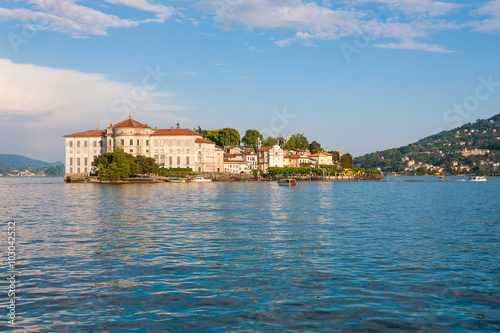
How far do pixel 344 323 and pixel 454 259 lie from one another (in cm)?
833

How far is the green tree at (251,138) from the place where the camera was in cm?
18000

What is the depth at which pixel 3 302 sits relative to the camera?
10.0m

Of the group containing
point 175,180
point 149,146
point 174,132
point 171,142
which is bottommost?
point 175,180

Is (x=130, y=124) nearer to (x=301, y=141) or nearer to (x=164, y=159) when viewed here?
(x=164, y=159)

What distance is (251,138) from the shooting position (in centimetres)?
18025

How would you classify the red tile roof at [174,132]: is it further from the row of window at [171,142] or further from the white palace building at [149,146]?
the row of window at [171,142]

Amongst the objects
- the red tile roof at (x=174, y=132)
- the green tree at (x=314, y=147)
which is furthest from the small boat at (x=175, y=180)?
the green tree at (x=314, y=147)

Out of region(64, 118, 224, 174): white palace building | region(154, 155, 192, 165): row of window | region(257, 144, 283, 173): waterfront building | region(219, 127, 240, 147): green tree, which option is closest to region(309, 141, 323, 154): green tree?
region(257, 144, 283, 173): waterfront building

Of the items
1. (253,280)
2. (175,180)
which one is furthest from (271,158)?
(253,280)

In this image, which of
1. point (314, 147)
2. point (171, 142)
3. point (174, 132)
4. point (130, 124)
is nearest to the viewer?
point (130, 124)

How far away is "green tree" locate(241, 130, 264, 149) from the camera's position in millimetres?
180000

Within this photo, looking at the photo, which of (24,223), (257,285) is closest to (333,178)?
(24,223)

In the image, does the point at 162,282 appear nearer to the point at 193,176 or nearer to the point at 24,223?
the point at 24,223

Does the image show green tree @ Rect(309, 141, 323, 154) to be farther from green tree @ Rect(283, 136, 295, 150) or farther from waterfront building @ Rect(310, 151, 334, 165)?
waterfront building @ Rect(310, 151, 334, 165)
